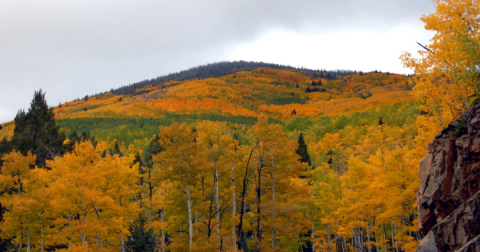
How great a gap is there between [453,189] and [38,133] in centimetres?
3718

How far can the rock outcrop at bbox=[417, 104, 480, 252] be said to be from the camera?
1184 cm

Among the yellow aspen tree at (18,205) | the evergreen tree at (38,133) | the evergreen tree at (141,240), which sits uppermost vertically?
the evergreen tree at (38,133)

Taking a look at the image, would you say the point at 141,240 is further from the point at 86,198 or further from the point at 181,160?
the point at 181,160

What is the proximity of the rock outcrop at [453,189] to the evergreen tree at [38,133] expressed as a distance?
33021mm

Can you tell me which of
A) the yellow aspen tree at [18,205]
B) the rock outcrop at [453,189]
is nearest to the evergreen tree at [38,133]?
the yellow aspen tree at [18,205]

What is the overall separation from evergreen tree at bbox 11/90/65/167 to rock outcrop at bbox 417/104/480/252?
33.0 metres

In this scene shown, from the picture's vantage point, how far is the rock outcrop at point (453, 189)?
11844 millimetres

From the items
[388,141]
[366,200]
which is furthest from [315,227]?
[388,141]

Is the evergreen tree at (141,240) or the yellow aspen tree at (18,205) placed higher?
the yellow aspen tree at (18,205)

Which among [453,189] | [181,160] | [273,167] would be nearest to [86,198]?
[181,160]

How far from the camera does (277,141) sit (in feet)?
71.9

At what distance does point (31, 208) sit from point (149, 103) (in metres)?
179

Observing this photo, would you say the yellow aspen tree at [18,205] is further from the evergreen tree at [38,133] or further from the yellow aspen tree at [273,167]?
the yellow aspen tree at [273,167]

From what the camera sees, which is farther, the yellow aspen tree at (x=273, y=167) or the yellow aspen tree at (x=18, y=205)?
the yellow aspen tree at (x=273, y=167)
